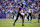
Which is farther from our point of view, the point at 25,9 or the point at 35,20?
the point at 35,20

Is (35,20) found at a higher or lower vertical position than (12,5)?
lower

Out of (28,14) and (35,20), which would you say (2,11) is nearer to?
(28,14)

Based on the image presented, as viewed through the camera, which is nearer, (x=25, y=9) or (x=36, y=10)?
(x=25, y=9)

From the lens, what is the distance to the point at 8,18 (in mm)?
7441

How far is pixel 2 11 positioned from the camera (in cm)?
750

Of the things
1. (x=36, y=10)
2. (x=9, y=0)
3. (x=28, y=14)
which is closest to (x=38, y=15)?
(x=36, y=10)

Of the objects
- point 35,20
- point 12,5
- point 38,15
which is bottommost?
point 35,20

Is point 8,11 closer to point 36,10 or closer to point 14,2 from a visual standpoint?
point 14,2

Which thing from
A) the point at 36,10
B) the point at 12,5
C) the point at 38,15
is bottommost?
the point at 38,15

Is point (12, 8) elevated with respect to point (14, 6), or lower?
lower

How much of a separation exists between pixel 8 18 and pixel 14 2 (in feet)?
4.98

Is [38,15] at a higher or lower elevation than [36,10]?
lower

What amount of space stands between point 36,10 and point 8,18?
8.73ft

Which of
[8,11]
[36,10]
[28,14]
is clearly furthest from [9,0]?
[36,10]
